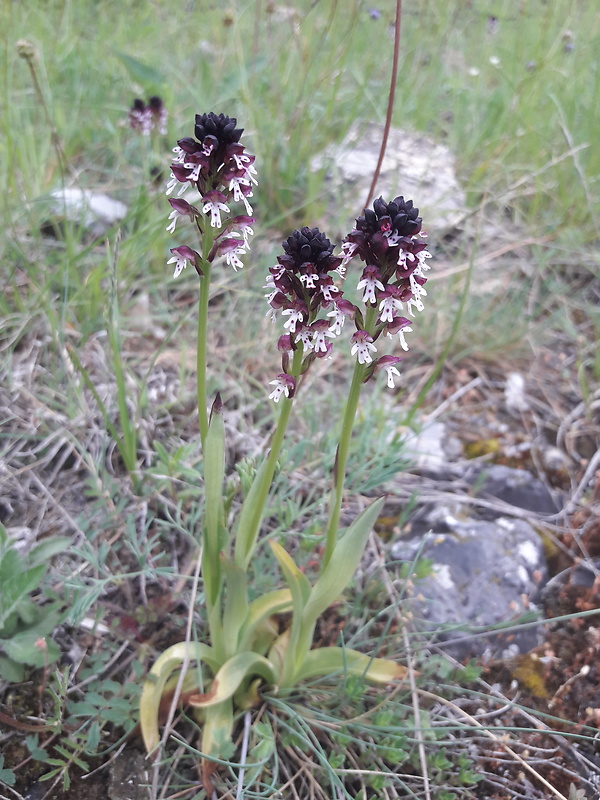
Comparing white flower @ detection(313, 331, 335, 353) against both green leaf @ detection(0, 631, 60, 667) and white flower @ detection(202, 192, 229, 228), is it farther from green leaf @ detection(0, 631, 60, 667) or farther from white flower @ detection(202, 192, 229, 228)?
green leaf @ detection(0, 631, 60, 667)

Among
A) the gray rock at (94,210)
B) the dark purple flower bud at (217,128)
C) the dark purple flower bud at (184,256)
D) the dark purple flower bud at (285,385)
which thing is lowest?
the dark purple flower bud at (285,385)

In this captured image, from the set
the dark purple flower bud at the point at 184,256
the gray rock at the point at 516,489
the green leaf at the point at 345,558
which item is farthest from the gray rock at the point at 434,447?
the dark purple flower bud at the point at 184,256

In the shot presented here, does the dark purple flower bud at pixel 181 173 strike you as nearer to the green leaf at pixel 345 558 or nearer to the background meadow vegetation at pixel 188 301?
the background meadow vegetation at pixel 188 301

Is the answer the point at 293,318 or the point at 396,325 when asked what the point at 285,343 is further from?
the point at 396,325

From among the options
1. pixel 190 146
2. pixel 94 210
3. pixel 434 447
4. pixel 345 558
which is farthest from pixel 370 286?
pixel 94 210

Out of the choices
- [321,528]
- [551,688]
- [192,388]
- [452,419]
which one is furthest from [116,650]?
[452,419]

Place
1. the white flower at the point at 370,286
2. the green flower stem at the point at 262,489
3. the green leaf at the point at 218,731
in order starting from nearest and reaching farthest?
the white flower at the point at 370,286 → the green flower stem at the point at 262,489 → the green leaf at the point at 218,731

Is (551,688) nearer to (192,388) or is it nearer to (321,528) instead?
(321,528)

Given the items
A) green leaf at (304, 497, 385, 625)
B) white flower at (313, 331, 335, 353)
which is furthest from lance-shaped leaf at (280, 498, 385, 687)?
white flower at (313, 331, 335, 353)
